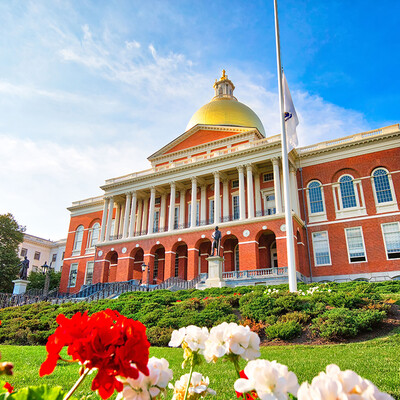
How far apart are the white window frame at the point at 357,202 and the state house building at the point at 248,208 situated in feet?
0.31

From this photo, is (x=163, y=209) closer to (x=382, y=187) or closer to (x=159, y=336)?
(x=382, y=187)

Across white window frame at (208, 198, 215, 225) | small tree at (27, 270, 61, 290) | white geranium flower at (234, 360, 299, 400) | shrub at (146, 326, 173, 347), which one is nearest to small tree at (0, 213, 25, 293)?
small tree at (27, 270, 61, 290)

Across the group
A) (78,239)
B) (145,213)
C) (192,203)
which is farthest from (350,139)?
(78,239)

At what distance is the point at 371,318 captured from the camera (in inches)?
436

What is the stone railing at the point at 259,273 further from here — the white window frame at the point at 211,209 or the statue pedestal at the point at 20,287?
the statue pedestal at the point at 20,287

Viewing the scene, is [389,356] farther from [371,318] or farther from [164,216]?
[164,216]

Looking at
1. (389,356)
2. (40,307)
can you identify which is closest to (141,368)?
(389,356)

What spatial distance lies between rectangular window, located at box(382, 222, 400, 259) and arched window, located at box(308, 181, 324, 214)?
5942 mm

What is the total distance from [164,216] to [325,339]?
32068 mm

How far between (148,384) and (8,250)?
5266 cm

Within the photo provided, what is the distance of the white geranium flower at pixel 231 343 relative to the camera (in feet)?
7.70

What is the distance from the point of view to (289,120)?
18219 millimetres

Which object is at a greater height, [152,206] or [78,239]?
[152,206]

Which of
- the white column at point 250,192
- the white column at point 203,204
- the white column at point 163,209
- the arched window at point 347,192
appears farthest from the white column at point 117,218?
the arched window at point 347,192
